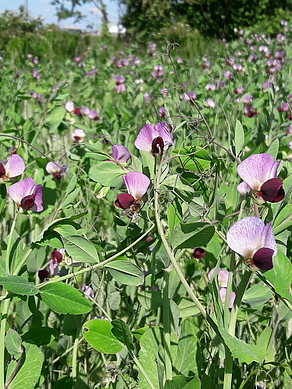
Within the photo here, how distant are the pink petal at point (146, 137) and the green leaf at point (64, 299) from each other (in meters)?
0.21

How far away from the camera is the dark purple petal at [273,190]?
49cm

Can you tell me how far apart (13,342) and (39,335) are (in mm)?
53

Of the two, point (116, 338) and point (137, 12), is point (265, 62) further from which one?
point (137, 12)

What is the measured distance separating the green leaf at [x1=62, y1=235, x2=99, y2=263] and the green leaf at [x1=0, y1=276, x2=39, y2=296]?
74 mm

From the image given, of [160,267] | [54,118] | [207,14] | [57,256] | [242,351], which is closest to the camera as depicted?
[242,351]

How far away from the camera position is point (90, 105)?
10.3 feet

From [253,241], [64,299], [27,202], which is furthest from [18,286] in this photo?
[253,241]

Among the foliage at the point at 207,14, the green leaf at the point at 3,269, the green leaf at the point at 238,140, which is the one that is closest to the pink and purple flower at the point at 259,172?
the green leaf at the point at 238,140

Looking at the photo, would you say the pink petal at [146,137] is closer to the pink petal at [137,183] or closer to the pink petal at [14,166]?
the pink petal at [137,183]

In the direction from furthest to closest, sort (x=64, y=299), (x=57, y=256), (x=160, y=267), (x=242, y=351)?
(x=57, y=256) < (x=160, y=267) < (x=64, y=299) < (x=242, y=351)

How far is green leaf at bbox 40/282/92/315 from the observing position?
1.73ft

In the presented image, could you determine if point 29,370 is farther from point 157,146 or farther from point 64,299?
point 157,146

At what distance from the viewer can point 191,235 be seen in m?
0.48

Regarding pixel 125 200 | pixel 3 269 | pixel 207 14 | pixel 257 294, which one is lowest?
pixel 207 14
